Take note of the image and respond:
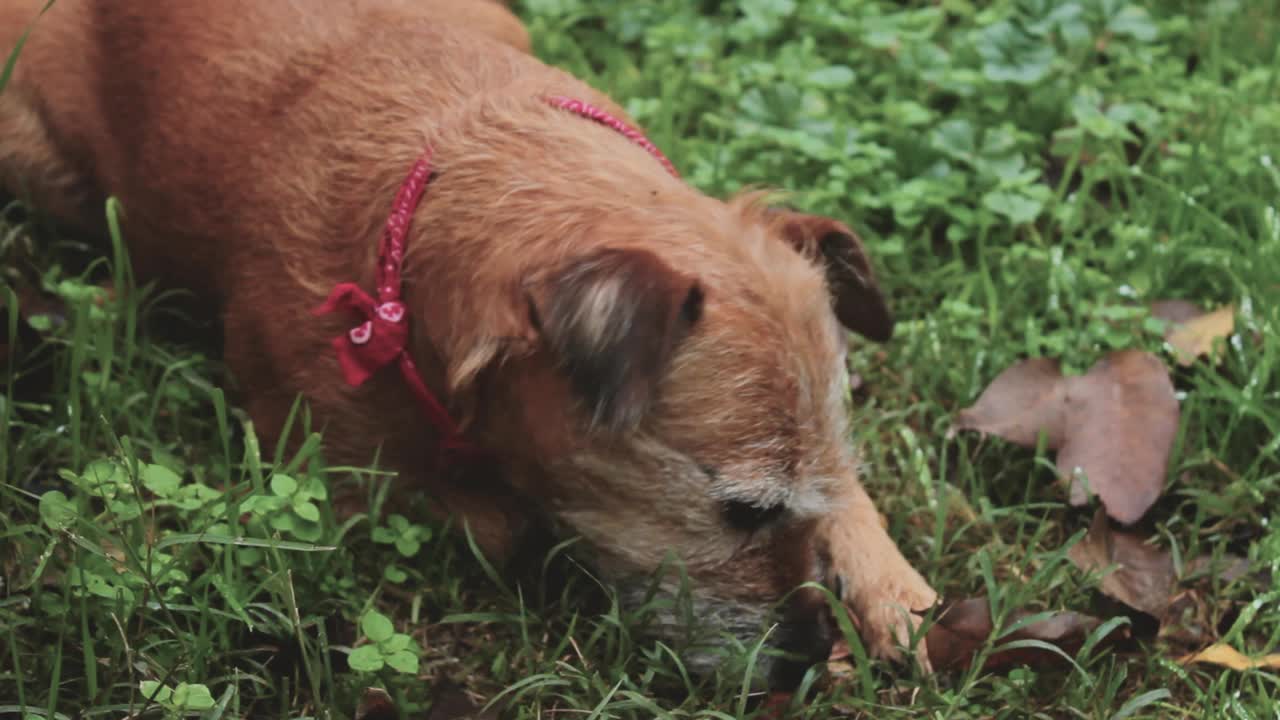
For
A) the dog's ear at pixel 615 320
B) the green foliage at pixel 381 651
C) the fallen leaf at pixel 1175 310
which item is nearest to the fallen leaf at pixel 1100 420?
the fallen leaf at pixel 1175 310

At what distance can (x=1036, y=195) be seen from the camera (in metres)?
3.80

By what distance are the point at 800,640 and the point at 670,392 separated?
0.55 meters

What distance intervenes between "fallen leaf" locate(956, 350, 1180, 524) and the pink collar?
124 cm

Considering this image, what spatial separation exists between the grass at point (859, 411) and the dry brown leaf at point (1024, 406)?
57mm

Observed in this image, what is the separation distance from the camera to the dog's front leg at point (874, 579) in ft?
9.13

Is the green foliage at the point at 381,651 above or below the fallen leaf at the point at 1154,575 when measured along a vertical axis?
above

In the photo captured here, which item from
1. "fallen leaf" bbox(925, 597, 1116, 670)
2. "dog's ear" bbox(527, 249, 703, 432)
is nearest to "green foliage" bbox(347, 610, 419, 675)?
"dog's ear" bbox(527, 249, 703, 432)

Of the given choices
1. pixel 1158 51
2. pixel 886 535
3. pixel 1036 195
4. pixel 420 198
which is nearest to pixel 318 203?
pixel 420 198

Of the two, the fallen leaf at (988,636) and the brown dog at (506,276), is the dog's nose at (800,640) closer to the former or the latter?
the brown dog at (506,276)

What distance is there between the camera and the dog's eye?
253 centimetres

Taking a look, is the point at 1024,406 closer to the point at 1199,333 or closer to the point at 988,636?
the point at 1199,333

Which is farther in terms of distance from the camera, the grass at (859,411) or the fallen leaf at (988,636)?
the fallen leaf at (988,636)

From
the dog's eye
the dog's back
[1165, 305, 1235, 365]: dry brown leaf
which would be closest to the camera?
the dog's eye

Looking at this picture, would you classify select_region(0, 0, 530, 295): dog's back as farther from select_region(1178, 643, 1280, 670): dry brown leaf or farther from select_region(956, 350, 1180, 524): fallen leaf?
select_region(1178, 643, 1280, 670): dry brown leaf
